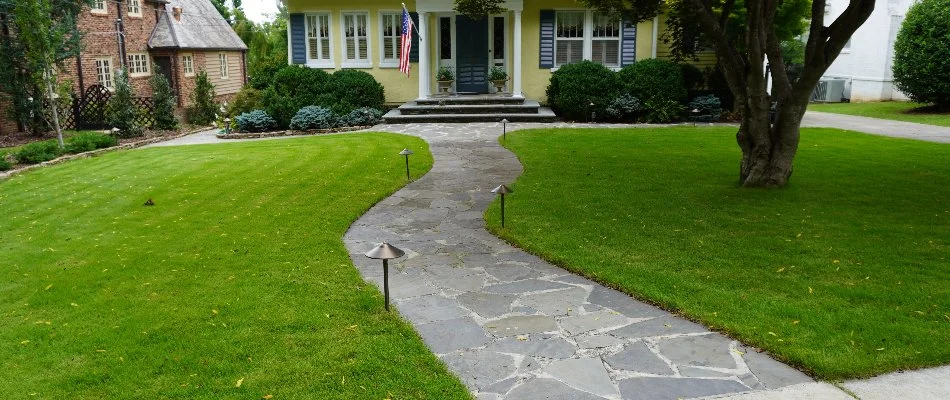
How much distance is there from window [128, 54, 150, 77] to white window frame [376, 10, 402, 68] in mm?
9832

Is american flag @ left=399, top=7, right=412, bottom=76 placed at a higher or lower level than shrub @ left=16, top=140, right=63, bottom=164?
higher

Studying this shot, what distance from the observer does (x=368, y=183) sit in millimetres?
10375

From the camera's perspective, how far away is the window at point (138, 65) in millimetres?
23969

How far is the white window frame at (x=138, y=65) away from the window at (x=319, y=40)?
756cm

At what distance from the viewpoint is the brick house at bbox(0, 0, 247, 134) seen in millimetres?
21672

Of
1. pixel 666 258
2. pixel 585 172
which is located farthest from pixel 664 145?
pixel 666 258

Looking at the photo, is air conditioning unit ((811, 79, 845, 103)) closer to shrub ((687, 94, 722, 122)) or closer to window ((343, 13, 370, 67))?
shrub ((687, 94, 722, 122))

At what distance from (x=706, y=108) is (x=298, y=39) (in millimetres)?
12420

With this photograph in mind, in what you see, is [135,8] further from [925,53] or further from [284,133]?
[925,53]

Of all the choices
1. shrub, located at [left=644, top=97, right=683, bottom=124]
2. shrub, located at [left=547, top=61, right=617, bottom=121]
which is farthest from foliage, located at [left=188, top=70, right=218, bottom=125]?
shrub, located at [left=644, top=97, right=683, bottom=124]

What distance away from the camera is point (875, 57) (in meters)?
25.2

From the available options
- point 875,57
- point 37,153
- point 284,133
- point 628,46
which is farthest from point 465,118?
point 875,57

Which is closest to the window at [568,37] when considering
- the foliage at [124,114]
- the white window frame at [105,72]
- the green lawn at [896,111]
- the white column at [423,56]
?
the white column at [423,56]

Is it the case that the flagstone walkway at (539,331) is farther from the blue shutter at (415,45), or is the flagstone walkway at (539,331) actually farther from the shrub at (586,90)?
the blue shutter at (415,45)
